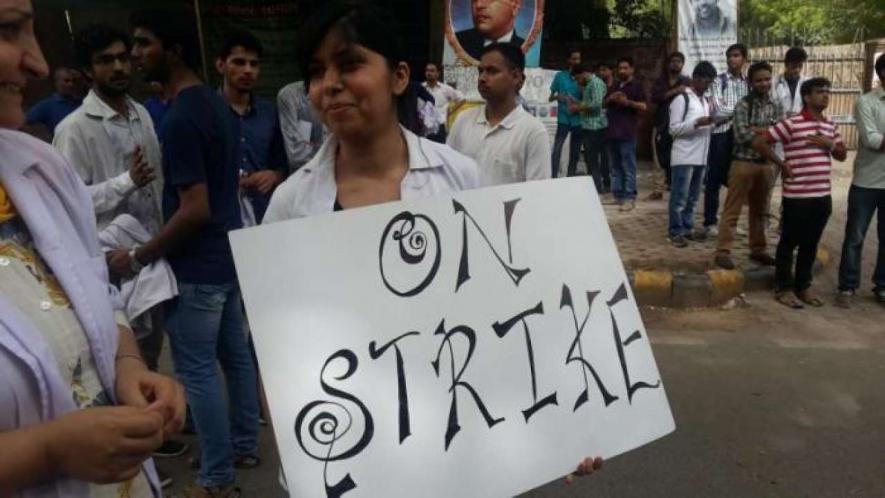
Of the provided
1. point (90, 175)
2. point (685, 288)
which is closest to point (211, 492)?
point (90, 175)

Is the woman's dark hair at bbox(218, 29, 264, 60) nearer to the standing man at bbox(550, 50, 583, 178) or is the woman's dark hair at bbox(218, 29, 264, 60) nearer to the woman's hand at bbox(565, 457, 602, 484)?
the woman's hand at bbox(565, 457, 602, 484)

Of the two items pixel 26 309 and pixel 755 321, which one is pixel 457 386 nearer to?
pixel 26 309

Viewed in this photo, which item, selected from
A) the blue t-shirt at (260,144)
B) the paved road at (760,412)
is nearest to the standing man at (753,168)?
the paved road at (760,412)

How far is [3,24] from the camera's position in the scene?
1.13m

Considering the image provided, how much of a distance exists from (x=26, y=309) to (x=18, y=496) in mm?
272

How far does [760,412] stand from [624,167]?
5.10 m

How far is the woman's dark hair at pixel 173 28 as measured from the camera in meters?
2.66

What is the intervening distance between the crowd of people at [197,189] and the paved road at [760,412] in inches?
25.8

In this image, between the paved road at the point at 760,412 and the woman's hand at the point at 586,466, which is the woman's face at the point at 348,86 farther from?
the paved road at the point at 760,412

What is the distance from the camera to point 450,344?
59.9 inches

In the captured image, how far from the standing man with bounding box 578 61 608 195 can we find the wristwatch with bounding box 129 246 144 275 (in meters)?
6.88

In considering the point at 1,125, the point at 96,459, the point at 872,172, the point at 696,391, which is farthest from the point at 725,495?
the point at 872,172

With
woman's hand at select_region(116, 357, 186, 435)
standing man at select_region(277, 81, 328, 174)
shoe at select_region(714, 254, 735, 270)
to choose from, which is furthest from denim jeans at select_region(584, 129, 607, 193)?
woman's hand at select_region(116, 357, 186, 435)

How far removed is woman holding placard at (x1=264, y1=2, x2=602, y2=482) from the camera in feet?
5.15
